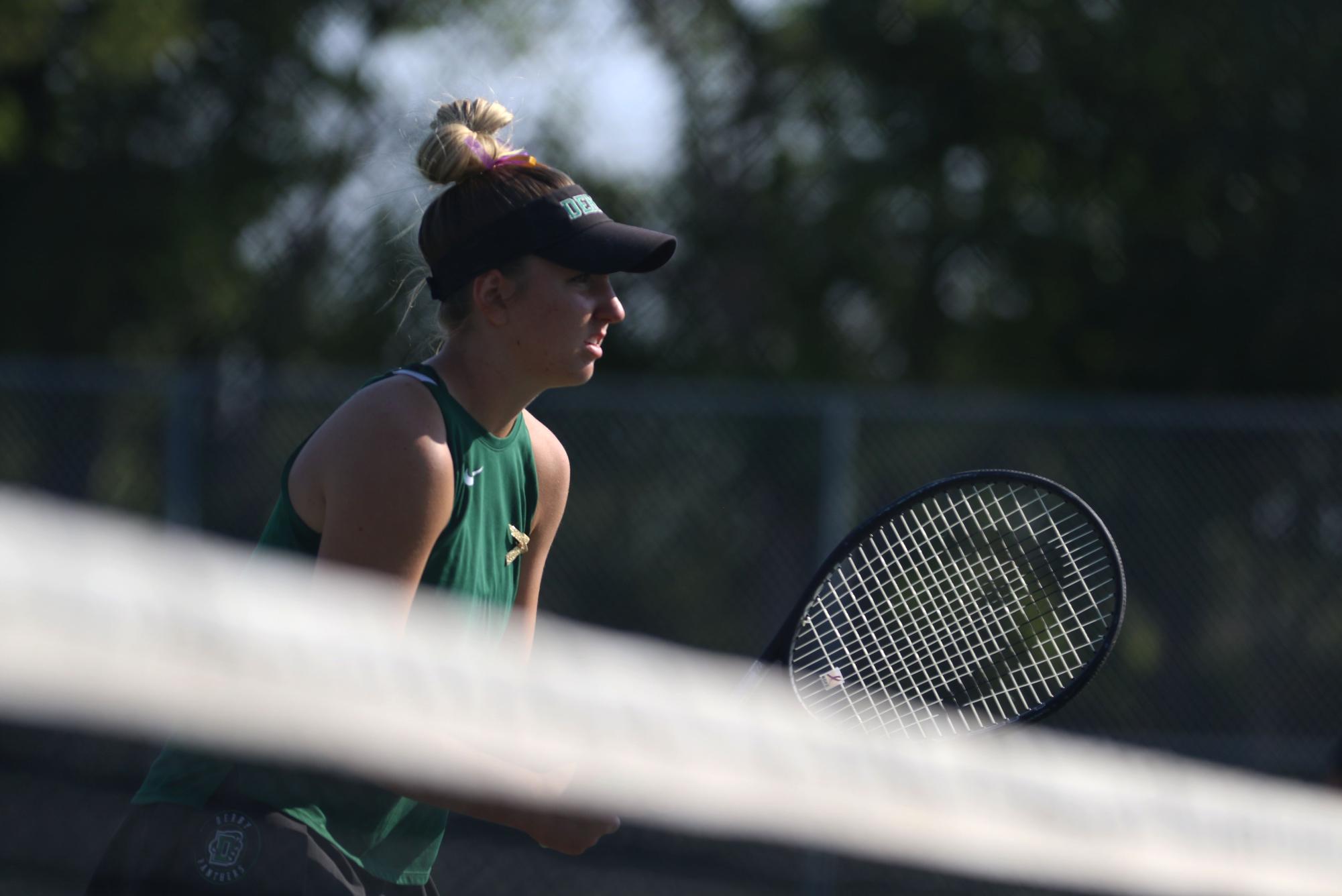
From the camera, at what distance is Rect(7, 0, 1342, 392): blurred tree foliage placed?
26.2 ft

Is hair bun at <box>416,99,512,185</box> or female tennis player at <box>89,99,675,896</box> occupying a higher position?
hair bun at <box>416,99,512,185</box>

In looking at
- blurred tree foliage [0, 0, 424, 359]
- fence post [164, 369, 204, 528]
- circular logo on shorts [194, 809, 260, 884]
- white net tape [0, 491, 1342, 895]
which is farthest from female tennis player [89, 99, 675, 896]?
blurred tree foliage [0, 0, 424, 359]

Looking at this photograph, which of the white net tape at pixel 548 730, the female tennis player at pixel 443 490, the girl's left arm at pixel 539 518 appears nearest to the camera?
the white net tape at pixel 548 730

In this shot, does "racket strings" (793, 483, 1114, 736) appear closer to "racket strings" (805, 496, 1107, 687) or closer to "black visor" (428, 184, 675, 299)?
"racket strings" (805, 496, 1107, 687)

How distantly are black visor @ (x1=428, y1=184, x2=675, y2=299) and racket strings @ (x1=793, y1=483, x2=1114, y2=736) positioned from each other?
0.80m

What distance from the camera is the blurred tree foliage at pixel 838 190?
800cm

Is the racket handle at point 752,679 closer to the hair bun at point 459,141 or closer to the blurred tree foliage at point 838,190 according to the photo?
the hair bun at point 459,141

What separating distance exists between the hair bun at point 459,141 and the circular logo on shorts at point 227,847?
42.8 inches

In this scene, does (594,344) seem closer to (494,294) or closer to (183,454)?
(494,294)

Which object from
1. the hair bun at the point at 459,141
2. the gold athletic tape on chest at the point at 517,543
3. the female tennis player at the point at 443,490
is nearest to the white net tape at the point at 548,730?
the female tennis player at the point at 443,490

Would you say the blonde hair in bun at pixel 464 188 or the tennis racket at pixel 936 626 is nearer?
the blonde hair in bun at pixel 464 188

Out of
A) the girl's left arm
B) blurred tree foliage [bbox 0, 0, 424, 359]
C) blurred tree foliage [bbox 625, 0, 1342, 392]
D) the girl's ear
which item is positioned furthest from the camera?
blurred tree foliage [bbox 0, 0, 424, 359]

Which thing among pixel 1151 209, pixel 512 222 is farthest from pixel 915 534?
pixel 1151 209

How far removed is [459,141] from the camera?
2.44 metres
